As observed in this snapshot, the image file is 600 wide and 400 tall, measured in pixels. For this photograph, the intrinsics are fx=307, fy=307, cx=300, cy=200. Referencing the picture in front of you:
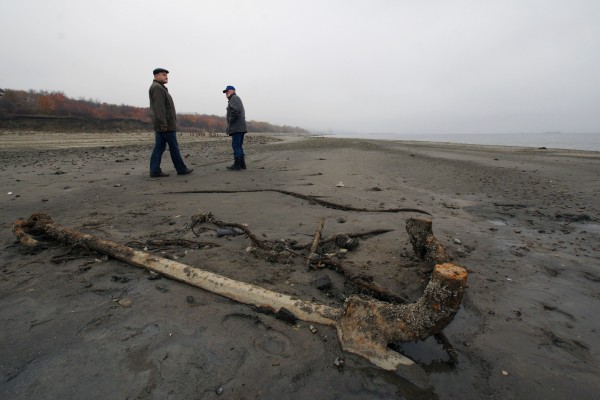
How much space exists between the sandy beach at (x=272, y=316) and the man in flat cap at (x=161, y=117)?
221 centimetres

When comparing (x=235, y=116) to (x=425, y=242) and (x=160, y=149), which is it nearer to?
(x=160, y=149)

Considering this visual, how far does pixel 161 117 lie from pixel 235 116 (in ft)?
6.38

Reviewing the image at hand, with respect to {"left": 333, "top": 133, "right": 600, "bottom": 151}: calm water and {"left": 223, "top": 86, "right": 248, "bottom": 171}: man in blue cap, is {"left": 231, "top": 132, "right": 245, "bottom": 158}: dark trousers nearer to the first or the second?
{"left": 223, "top": 86, "right": 248, "bottom": 171}: man in blue cap

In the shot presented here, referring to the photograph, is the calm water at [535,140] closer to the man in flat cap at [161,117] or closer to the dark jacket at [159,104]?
the man in flat cap at [161,117]

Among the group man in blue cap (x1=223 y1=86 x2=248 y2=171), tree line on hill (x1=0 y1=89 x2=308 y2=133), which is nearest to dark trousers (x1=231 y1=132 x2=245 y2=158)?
man in blue cap (x1=223 y1=86 x2=248 y2=171)

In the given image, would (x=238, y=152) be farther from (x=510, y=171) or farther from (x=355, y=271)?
(x=510, y=171)

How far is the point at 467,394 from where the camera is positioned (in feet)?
4.61

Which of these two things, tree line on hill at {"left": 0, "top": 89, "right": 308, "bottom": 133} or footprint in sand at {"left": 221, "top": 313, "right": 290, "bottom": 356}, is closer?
footprint in sand at {"left": 221, "top": 313, "right": 290, "bottom": 356}

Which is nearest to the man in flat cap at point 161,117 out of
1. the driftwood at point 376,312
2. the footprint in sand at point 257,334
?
the driftwood at point 376,312

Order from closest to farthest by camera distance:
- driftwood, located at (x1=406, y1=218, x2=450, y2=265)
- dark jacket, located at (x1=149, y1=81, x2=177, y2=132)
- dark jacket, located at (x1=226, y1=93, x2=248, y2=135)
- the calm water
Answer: driftwood, located at (x1=406, y1=218, x2=450, y2=265), dark jacket, located at (x1=149, y1=81, x2=177, y2=132), dark jacket, located at (x1=226, y1=93, x2=248, y2=135), the calm water

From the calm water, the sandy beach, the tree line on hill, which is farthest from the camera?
the tree line on hill

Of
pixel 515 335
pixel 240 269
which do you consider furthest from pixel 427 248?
pixel 240 269

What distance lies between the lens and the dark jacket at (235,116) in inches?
311

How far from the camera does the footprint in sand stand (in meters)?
1.64
